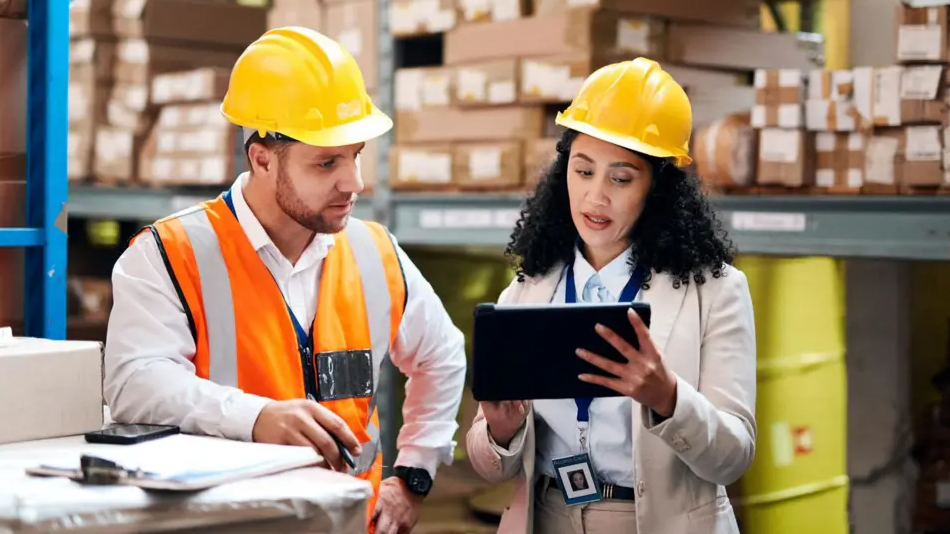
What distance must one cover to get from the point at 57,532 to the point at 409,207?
3144 mm

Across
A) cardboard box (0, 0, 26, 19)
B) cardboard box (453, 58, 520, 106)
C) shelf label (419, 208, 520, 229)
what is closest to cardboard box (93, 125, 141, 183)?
shelf label (419, 208, 520, 229)

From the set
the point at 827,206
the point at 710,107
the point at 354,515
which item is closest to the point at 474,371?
the point at 354,515

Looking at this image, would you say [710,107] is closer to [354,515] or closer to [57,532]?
[354,515]

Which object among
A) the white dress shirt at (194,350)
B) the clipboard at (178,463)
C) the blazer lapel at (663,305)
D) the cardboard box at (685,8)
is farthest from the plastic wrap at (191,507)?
the cardboard box at (685,8)

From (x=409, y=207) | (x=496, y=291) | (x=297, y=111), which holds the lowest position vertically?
(x=496, y=291)

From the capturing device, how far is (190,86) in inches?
209

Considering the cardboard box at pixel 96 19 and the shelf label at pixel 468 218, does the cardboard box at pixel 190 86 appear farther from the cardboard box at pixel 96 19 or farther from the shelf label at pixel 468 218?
the shelf label at pixel 468 218

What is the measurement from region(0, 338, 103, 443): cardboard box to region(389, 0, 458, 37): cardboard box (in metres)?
2.76

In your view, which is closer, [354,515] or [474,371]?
[354,515]

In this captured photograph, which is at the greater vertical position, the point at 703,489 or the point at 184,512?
the point at 184,512

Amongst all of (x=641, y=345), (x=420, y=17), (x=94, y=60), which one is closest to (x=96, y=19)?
(x=94, y=60)

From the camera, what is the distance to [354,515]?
1.57 m

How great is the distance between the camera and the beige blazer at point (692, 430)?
1976 mm

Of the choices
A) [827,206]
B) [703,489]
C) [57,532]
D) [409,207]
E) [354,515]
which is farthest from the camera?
[409,207]
